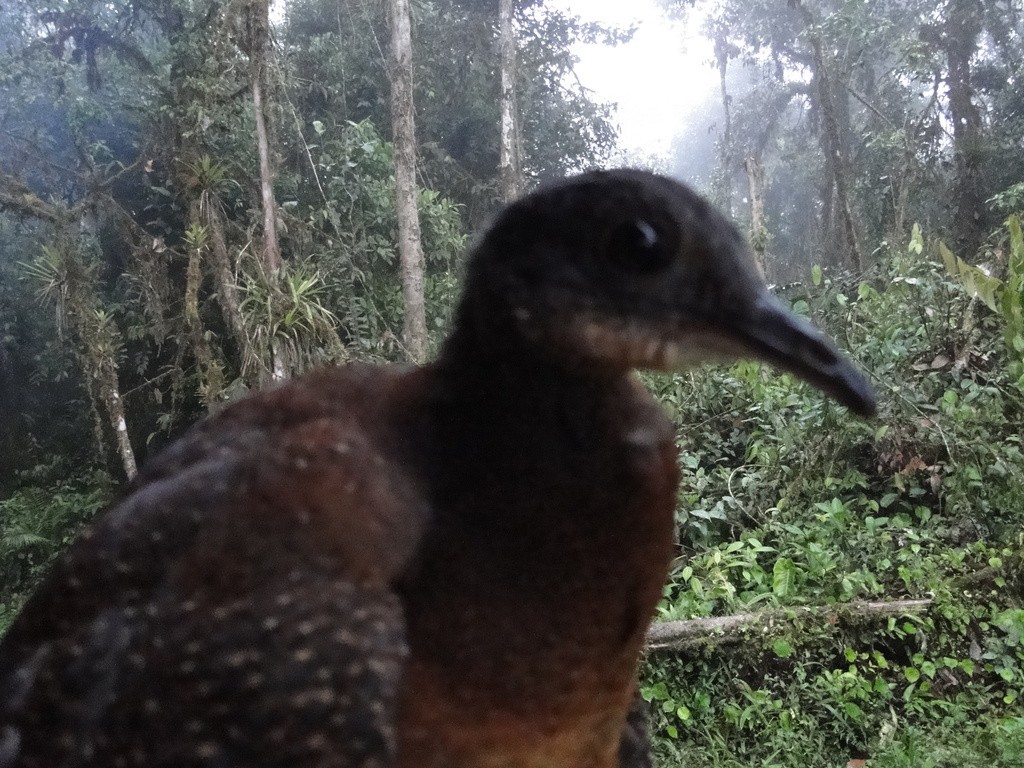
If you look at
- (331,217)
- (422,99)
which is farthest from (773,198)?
(331,217)

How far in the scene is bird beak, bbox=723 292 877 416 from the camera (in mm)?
907

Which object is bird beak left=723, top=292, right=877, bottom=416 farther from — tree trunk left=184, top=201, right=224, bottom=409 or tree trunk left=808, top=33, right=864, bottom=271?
tree trunk left=808, top=33, right=864, bottom=271

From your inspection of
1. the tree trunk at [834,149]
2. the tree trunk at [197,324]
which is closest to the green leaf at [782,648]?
the tree trunk at [197,324]

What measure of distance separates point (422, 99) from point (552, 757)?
276 inches

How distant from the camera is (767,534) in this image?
12.2 ft

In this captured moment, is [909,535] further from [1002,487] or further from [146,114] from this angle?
[146,114]

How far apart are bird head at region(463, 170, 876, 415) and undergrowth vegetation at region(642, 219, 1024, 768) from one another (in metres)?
2.17

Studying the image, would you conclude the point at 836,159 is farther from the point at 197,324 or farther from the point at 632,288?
the point at 632,288

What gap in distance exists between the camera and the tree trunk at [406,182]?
16.2ft

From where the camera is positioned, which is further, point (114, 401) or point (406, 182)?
point (406, 182)

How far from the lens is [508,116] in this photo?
20.5ft

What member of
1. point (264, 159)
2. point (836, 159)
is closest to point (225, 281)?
point (264, 159)

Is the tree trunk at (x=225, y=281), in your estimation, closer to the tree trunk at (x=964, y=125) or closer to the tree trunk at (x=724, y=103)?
the tree trunk at (x=724, y=103)

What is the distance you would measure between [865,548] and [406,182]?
3.49 metres
